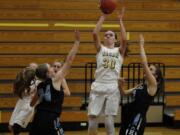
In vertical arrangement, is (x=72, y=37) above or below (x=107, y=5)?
below

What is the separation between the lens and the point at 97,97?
607 cm

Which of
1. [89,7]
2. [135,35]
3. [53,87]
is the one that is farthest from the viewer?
[89,7]

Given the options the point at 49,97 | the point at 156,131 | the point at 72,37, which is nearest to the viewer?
the point at 49,97

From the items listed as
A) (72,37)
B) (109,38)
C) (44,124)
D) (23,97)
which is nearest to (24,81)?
(23,97)

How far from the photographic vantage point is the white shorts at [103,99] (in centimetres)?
602

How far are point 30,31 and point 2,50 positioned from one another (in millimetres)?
790

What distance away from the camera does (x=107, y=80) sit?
6020mm

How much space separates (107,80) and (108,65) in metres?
0.19

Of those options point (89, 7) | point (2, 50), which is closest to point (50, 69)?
point (2, 50)

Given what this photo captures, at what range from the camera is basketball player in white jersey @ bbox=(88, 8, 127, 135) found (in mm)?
5988

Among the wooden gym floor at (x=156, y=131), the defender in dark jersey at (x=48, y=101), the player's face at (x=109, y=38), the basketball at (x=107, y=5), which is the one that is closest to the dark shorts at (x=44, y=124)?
the defender in dark jersey at (x=48, y=101)

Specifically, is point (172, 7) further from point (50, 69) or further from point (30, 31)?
point (50, 69)

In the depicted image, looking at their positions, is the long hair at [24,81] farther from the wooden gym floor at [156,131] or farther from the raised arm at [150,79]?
the wooden gym floor at [156,131]

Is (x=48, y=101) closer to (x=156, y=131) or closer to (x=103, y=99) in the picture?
(x=103, y=99)
